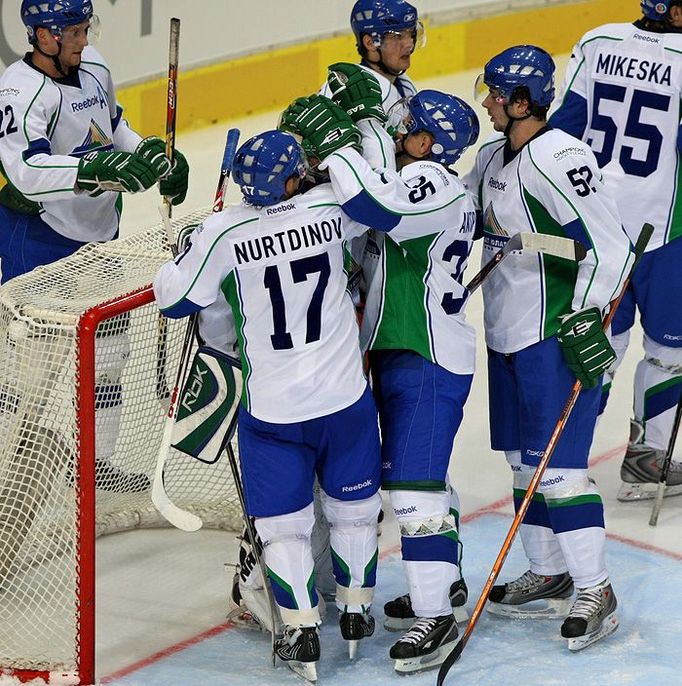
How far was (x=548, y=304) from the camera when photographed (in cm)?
361

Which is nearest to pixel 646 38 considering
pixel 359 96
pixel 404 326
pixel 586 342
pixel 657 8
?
pixel 657 8

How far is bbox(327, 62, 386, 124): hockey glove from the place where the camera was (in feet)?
11.9

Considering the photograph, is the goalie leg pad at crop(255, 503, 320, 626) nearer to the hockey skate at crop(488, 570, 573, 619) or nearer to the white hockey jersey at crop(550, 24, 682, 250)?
the hockey skate at crop(488, 570, 573, 619)

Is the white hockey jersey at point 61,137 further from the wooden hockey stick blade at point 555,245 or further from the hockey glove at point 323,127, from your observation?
the wooden hockey stick blade at point 555,245

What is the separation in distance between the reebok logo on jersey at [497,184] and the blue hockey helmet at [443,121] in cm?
14

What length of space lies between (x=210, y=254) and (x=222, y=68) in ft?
15.1

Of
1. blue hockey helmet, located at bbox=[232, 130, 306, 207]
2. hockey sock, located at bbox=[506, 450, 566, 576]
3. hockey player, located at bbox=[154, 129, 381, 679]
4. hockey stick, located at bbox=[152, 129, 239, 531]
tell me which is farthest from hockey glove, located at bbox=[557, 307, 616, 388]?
hockey stick, located at bbox=[152, 129, 239, 531]

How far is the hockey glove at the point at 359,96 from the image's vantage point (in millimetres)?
3621

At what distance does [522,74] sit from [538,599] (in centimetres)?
129

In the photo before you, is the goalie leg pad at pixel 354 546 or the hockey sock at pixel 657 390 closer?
the goalie leg pad at pixel 354 546

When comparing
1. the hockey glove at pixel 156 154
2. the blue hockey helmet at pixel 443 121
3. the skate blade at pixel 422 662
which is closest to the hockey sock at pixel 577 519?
the skate blade at pixel 422 662


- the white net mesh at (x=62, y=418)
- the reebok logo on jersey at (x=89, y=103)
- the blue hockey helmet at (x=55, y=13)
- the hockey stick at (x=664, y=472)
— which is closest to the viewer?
the white net mesh at (x=62, y=418)

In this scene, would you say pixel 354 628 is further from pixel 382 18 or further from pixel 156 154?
pixel 382 18

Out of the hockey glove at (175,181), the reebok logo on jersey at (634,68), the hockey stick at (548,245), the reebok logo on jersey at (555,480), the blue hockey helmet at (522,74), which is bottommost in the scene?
the reebok logo on jersey at (555,480)
